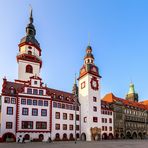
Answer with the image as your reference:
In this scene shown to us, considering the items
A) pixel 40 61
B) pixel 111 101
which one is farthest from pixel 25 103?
pixel 111 101

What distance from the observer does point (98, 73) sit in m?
75.9

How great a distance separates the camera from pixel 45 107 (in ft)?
199

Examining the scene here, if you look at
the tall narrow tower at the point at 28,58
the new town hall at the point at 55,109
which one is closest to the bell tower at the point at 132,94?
the new town hall at the point at 55,109

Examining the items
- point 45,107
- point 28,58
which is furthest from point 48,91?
point 28,58

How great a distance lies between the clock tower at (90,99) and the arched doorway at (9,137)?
74.1ft

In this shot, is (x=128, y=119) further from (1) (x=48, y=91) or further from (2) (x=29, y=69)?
(2) (x=29, y=69)

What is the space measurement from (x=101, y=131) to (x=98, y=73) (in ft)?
62.0

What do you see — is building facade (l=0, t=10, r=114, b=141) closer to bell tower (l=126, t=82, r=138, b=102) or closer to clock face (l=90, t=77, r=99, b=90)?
clock face (l=90, t=77, r=99, b=90)

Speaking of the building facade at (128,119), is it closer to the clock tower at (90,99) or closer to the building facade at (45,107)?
the building facade at (45,107)

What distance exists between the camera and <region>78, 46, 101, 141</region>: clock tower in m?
67.6

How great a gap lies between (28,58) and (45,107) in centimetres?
1873

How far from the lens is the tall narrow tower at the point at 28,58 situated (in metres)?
69.9

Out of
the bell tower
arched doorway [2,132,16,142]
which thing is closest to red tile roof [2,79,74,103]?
arched doorway [2,132,16,142]

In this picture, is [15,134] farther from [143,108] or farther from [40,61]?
[143,108]
